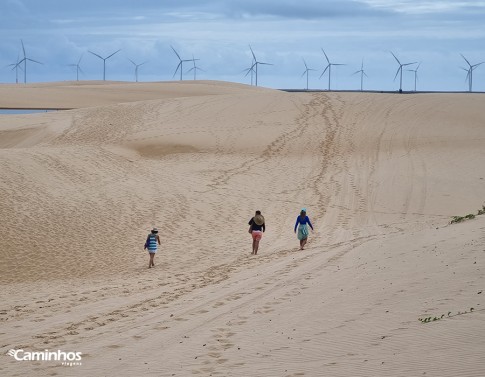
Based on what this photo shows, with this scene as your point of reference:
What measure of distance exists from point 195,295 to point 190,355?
173 inches

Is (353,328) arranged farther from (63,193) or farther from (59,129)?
(59,129)

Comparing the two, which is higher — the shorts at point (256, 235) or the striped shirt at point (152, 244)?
the shorts at point (256, 235)

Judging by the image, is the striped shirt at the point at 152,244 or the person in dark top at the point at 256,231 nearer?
the striped shirt at the point at 152,244

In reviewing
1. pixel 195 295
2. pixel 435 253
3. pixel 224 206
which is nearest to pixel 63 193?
pixel 224 206

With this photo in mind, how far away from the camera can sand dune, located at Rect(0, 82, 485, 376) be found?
871cm

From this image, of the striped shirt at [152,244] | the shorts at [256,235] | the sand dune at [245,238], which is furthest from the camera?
the shorts at [256,235]

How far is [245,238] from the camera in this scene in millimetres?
22141

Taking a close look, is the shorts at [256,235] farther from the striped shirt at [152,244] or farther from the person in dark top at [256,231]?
the striped shirt at [152,244]

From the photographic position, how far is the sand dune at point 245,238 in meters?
8.71

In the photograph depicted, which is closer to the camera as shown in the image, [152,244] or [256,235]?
[152,244]

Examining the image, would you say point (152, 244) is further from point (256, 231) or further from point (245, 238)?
point (245, 238)

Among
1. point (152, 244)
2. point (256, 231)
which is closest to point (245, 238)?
point (256, 231)

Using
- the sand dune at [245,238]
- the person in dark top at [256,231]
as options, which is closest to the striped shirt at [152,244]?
the sand dune at [245,238]

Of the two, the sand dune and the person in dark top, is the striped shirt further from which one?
the person in dark top
